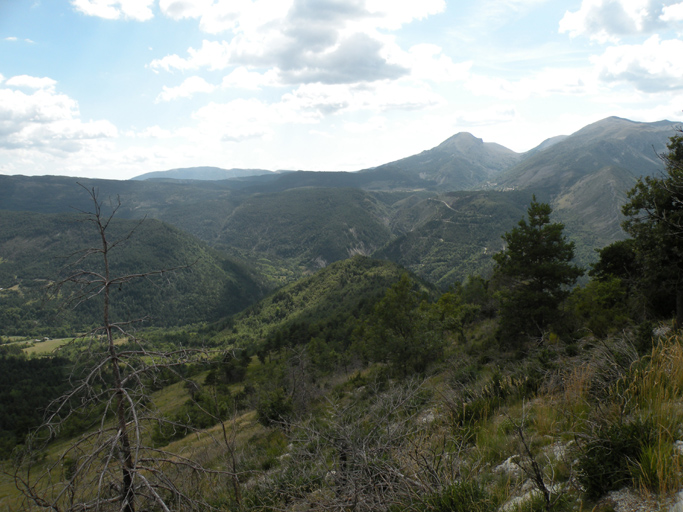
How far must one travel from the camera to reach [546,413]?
528cm

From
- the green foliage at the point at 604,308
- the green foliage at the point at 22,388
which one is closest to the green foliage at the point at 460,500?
the green foliage at the point at 604,308

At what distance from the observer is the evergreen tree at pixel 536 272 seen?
1756cm

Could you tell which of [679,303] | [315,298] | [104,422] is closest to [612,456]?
[104,422]

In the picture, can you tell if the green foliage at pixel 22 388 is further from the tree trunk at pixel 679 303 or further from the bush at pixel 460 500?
the tree trunk at pixel 679 303

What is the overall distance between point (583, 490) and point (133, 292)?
8860 inches

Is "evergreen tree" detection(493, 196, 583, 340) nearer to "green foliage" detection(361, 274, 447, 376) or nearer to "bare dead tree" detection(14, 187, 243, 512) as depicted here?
"green foliage" detection(361, 274, 447, 376)

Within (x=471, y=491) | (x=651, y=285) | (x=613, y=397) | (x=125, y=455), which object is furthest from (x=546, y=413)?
(x=651, y=285)

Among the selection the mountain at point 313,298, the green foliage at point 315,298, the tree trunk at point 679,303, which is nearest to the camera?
the tree trunk at point 679,303

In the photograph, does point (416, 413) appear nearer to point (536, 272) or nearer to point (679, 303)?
point (679, 303)

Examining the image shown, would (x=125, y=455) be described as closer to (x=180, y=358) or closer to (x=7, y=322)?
(x=180, y=358)

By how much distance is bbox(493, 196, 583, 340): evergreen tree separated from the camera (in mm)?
17562

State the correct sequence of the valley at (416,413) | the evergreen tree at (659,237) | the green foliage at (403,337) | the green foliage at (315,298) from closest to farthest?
the valley at (416,413) → the evergreen tree at (659,237) → the green foliage at (403,337) → the green foliage at (315,298)

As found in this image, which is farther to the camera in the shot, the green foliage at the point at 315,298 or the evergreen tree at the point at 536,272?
the green foliage at the point at 315,298

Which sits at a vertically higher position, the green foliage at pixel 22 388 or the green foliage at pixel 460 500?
the green foliage at pixel 460 500
